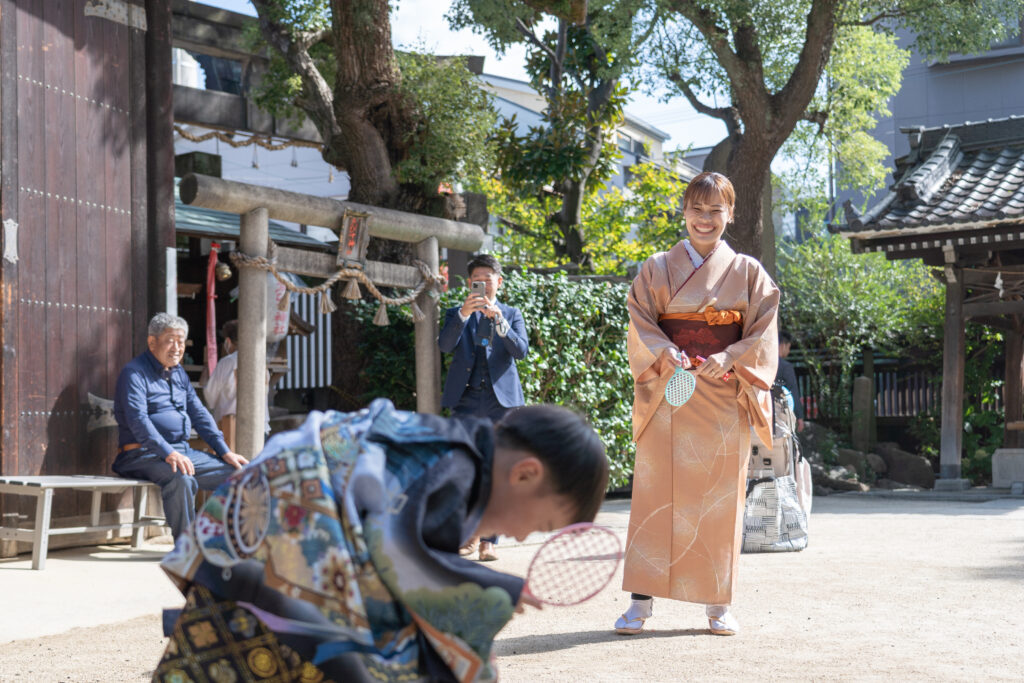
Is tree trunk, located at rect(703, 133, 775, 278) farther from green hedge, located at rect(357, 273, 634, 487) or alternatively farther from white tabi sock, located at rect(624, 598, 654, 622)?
white tabi sock, located at rect(624, 598, 654, 622)

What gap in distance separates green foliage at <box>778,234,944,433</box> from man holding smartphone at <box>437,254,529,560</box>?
940 centimetres

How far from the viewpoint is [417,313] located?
7.56 m

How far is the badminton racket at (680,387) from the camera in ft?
12.8

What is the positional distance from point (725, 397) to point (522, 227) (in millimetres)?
10797

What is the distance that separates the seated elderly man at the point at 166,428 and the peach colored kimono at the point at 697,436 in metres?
2.56

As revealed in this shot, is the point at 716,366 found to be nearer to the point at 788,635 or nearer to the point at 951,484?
the point at 788,635

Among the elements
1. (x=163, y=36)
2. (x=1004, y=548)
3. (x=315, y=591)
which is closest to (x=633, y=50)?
(x=163, y=36)

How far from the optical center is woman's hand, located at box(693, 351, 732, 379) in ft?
12.7

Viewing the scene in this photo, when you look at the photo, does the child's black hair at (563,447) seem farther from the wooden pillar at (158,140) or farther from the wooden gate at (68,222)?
the wooden pillar at (158,140)

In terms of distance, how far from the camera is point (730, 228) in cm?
1106

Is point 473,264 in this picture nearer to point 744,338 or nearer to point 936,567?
point 744,338

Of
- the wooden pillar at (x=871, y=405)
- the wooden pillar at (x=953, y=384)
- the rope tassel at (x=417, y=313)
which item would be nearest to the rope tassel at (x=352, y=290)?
the rope tassel at (x=417, y=313)

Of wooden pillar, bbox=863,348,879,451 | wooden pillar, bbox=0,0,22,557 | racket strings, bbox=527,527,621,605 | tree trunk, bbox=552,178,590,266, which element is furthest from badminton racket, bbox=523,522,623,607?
wooden pillar, bbox=863,348,879,451

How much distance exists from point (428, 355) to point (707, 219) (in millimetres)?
3696
